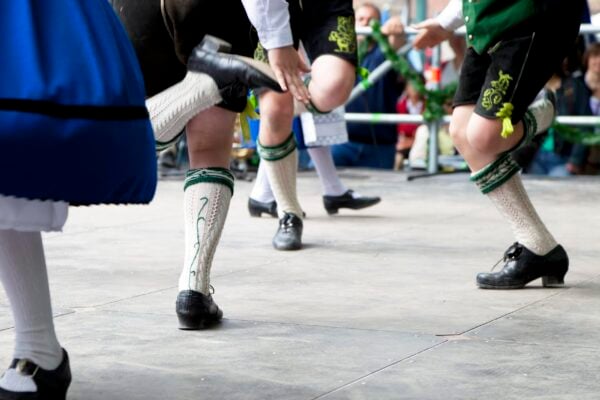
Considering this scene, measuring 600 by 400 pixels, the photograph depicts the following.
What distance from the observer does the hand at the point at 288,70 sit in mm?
3975

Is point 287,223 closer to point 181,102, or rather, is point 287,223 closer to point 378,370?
point 181,102

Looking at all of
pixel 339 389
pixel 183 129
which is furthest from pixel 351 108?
pixel 339 389

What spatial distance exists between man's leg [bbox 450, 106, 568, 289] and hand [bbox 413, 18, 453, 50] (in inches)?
15.5

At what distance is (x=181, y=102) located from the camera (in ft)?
13.0

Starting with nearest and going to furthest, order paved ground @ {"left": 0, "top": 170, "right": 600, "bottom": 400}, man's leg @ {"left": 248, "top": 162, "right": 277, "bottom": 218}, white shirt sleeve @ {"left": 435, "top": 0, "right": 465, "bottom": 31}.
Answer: paved ground @ {"left": 0, "top": 170, "right": 600, "bottom": 400} < white shirt sleeve @ {"left": 435, "top": 0, "right": 465, "bottom": 31} < man's leg @ {"left": 248, "top": 162, "right": 277, "bottom": 218}

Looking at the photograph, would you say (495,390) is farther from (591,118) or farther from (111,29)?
(591,118)

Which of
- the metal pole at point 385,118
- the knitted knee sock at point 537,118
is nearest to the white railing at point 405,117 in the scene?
the metal pole at point 385,118

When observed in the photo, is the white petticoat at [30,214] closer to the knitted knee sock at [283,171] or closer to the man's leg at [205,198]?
the man's leg at [205,198]

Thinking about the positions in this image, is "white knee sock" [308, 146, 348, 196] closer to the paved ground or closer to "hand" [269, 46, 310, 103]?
the paved ground

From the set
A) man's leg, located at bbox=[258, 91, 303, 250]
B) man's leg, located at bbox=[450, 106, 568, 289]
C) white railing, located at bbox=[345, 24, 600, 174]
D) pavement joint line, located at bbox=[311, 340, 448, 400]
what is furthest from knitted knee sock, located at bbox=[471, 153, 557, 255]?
white railing, located at bbox=[345, 24, 600, 174]

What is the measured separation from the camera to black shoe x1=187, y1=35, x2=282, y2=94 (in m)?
3.81

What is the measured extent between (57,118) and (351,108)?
748 cm

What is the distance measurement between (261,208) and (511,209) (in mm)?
2344

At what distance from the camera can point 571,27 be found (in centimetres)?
449
